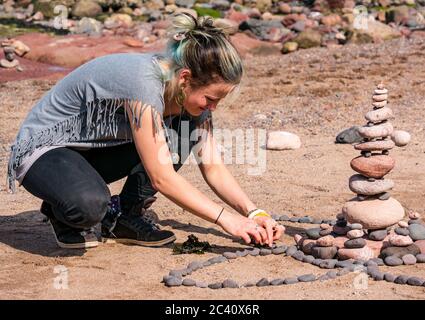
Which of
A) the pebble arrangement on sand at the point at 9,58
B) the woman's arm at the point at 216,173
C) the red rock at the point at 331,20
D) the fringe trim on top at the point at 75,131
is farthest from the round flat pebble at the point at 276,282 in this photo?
the red rock at the point at 331,20

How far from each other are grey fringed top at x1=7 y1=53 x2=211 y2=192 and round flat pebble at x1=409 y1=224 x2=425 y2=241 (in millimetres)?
1215

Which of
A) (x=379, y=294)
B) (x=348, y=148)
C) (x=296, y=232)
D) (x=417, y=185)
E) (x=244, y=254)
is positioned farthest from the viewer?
(x=348, y=148)

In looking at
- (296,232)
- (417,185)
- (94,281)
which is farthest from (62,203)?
(417,185)

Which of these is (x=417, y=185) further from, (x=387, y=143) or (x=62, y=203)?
(x=62, y=203)

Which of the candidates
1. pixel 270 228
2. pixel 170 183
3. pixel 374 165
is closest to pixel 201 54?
pixel 170 183

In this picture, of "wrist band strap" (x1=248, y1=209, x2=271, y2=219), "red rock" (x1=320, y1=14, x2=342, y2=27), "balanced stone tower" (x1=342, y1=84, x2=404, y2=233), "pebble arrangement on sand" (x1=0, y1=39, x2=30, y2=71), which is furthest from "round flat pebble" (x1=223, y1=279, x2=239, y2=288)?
"red rock" (x1=320, y1=14, x2=342, y2=27)

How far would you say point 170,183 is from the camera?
4.12 m

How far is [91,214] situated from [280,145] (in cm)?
312

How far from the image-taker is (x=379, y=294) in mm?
3770

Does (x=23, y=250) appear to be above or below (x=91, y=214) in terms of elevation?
below

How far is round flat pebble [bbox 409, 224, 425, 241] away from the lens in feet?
14.5

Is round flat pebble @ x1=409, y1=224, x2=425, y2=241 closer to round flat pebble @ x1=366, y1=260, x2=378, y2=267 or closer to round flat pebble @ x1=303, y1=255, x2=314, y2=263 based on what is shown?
round flat pebble @ x1=366, y1=260, x2=378, y2=267

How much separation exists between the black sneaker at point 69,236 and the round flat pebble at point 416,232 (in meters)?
1.67

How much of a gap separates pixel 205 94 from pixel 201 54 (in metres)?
0.20
